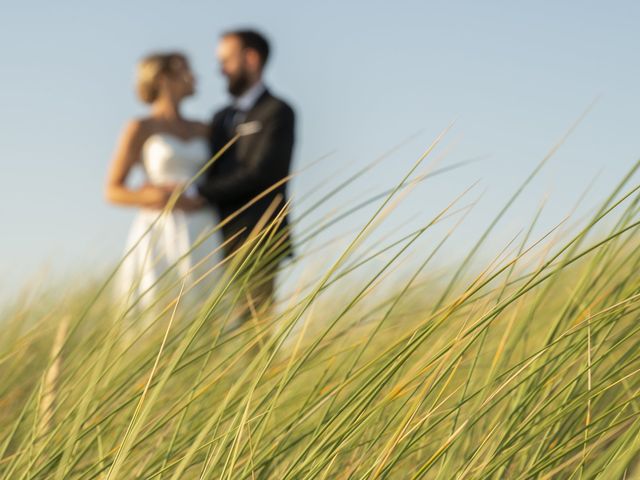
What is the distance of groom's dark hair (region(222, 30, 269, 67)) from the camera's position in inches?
157

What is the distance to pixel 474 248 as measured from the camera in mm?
1139

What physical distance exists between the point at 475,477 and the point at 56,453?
52 centimetres

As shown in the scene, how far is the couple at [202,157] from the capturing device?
3570mm

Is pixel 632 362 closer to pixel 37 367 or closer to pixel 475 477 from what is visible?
pixel 475 477

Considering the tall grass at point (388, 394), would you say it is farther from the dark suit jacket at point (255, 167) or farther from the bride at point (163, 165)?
the bride at point (163, 165)

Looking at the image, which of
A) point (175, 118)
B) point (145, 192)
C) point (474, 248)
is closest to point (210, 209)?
point (145, 192)

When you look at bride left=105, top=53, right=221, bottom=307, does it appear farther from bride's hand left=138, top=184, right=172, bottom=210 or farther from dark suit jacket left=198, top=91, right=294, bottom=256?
dark suit jacket left=198, top=91, right=294, bottom=256

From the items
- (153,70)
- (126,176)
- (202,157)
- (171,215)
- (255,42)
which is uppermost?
(255,42)

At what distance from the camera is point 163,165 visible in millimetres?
4129

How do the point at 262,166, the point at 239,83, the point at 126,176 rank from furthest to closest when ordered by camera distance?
the point at 126,176 < the point at 239,83 < the point at 262,166

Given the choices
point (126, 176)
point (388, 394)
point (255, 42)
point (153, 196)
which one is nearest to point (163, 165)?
point (126, 176)

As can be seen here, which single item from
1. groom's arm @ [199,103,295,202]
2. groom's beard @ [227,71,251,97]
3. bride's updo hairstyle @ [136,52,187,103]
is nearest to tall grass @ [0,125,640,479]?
groom's arm @ [199,103,295,202]

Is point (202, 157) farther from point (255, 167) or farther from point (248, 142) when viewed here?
point (255, 167)

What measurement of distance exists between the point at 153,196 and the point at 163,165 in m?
0.42
